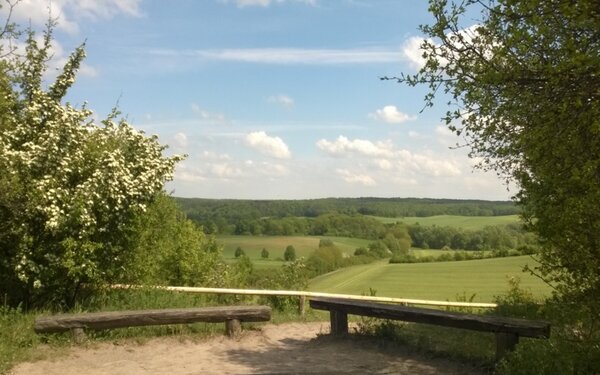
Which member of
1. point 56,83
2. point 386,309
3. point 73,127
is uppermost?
point 56,83

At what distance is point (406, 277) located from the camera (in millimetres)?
37156

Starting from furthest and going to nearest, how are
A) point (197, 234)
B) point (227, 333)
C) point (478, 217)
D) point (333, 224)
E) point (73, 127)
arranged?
point (478, 217) → point (333, 224) → point (197, 234) → point (73, 127) → point (227, 333)

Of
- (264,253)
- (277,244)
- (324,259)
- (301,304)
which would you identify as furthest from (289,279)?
(277,244)

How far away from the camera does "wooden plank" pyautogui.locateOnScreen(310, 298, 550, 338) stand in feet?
21.7

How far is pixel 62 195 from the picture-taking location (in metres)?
9.03

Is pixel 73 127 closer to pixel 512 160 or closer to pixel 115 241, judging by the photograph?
pixel 115 241

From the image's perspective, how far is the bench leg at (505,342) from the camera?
683cm

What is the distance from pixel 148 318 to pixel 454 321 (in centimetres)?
480

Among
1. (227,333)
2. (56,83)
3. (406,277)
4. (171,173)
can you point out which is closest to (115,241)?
(171,173)

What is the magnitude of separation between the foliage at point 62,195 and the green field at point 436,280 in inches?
753

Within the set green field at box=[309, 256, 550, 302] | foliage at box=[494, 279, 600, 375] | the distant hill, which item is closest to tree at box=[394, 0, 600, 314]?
foliage at box=[494, 279, 600, 375]

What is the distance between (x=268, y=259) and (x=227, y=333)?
41449 mm

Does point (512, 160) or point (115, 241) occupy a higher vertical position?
point (512, 160)

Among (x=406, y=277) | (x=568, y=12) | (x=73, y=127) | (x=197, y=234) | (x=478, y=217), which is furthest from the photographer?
(x=478, y=217)
